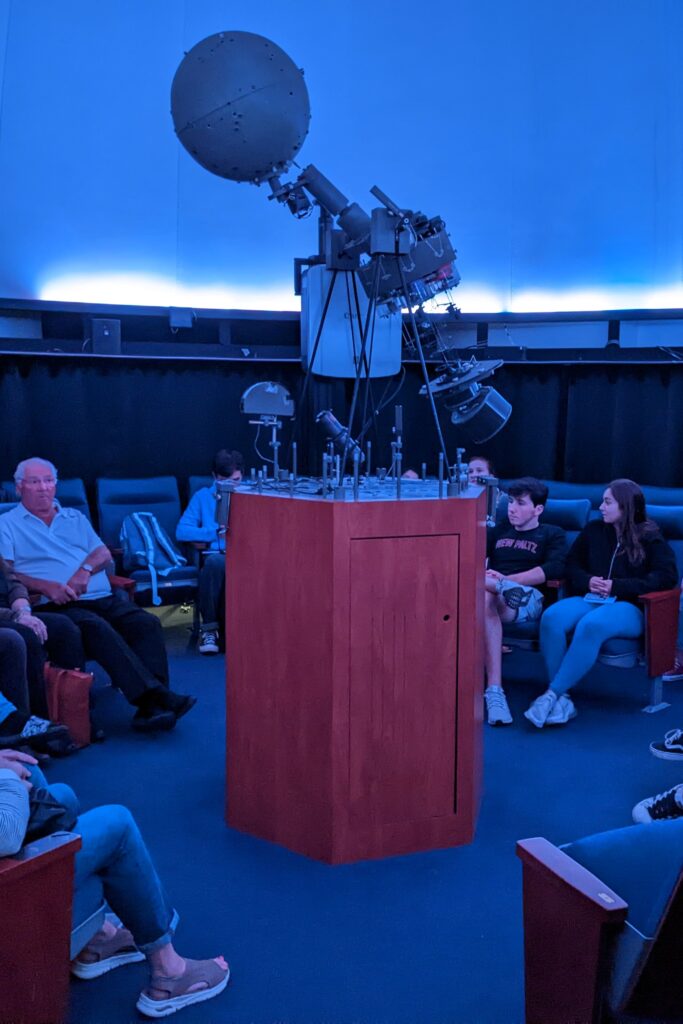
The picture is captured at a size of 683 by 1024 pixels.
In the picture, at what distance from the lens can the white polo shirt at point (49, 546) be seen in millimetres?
3910

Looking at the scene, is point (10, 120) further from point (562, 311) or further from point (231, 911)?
point (231, 911)

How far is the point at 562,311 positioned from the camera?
678 cm

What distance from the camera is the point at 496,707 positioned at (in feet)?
12.6

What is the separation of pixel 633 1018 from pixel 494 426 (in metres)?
1.77

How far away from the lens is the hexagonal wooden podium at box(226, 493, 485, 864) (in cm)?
248

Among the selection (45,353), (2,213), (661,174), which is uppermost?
(661,174)

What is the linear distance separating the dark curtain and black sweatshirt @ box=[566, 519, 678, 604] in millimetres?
2243

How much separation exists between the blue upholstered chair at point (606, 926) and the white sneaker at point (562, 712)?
2169 mm

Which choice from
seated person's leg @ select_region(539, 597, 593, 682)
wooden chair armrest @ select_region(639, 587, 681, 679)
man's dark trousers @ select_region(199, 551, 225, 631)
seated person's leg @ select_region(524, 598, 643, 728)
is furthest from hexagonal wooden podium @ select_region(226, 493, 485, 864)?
man's dark trousers @ select_region(199, 551, 225, 631)

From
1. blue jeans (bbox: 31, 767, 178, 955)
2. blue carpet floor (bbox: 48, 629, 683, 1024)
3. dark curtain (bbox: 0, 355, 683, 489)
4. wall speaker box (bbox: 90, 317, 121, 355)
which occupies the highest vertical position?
wall speaker box (bbox: 90, 317, 121, 355)

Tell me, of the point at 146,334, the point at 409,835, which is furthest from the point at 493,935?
the point at 146,334

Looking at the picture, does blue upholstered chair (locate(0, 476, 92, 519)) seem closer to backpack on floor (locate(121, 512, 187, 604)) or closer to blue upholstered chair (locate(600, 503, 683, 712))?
backpack on floor (locate(121, 512, 187, 604))

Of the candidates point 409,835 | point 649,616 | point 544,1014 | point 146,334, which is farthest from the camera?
point 146,334

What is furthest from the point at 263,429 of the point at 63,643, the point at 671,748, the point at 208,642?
the point at 671,748
